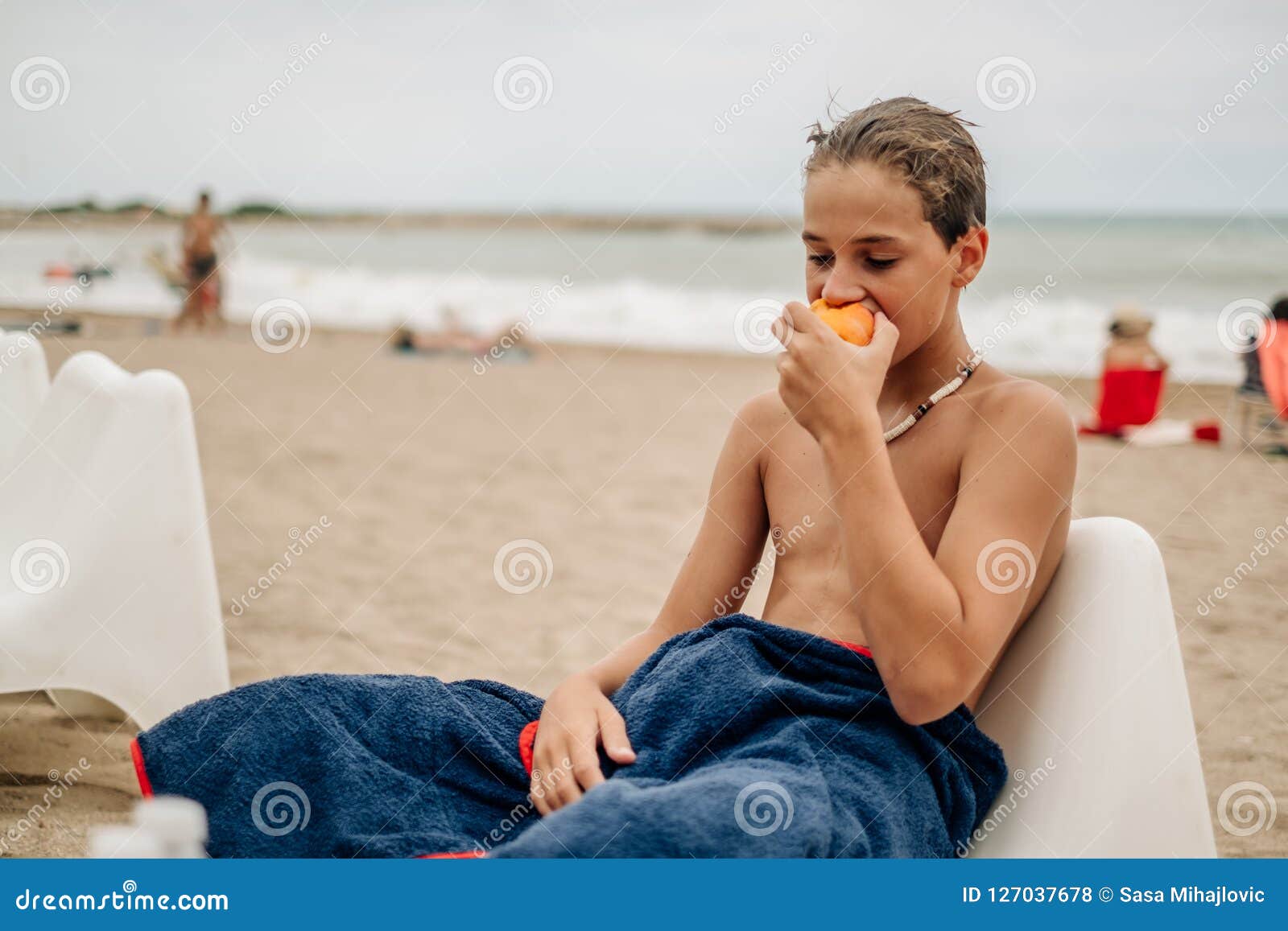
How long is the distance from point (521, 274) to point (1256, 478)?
20.3 metres

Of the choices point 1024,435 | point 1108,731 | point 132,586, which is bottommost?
point 132,586

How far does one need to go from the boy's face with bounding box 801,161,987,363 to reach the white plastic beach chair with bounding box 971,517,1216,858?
20.6 inches

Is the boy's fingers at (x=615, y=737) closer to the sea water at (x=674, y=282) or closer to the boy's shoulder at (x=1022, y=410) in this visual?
the boy's shoulder at (x=1022, y=410)

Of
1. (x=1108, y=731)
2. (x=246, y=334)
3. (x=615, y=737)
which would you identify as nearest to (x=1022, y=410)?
(x=1108, y=731)

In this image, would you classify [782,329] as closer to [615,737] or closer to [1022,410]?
[1022,410]

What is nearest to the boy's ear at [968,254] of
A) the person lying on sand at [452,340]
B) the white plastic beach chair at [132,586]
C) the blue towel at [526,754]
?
the blue towel at [526,754]

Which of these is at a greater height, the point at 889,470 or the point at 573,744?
the point at 889,470

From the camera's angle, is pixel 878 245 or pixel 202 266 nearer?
pixel 878 245

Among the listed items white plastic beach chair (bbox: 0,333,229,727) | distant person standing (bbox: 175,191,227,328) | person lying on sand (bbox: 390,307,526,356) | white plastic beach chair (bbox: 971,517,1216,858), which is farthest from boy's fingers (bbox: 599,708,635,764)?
distant person standing (bbox: 175,191,227,328)

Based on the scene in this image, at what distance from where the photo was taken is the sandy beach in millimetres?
4156

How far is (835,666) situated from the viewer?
193cm

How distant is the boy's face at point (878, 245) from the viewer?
1.98 meters

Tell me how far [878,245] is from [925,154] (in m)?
0.18

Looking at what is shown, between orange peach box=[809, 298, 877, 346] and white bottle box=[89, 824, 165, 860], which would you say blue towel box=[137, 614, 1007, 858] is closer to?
white bottle box=[89, 824, 165, 860]
